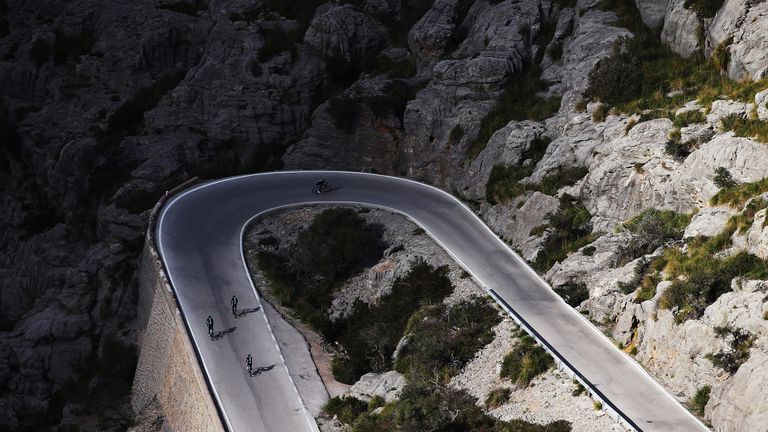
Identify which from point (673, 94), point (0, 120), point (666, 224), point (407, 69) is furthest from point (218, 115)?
point (666, 224)

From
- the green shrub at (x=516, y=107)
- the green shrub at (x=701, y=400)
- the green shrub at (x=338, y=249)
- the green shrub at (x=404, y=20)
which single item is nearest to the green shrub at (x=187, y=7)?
the green shrub at (x=404, y=20)

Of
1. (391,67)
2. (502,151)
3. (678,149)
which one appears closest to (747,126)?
(678,149)

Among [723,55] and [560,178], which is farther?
[560,178]

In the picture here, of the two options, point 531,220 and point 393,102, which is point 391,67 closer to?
point 393,102

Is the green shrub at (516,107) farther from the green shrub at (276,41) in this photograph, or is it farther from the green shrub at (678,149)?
the green shrub at (276,41)

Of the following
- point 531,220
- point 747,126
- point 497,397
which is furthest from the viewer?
point 531,220

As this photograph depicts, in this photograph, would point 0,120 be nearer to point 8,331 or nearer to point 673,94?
point 8,331
